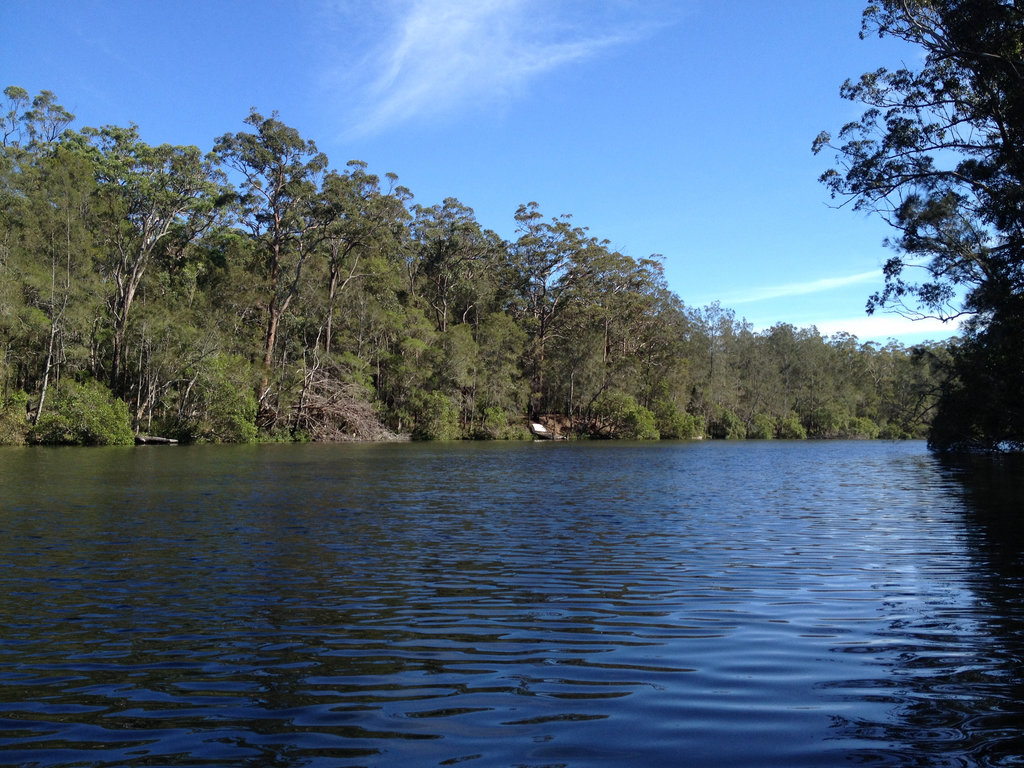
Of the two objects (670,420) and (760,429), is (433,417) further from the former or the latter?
(760,429)

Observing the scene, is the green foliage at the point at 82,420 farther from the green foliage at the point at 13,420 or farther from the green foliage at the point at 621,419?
the green foliage at the point at 621,419

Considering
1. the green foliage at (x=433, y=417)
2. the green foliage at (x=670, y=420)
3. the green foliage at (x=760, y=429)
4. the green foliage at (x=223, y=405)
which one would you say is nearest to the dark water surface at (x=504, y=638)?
the green foliage at (x=223, y=405)

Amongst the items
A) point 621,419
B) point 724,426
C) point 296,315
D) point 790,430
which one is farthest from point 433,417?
point 790,430

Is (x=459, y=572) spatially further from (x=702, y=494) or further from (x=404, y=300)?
(x=404, y=300)

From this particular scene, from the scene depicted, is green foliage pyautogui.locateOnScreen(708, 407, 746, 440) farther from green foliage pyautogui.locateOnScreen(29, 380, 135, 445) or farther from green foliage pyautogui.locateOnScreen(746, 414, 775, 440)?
green foliage pyautogui.locateOnScreen(29, 380, 135, 445)

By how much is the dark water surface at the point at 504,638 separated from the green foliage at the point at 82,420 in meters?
29.5

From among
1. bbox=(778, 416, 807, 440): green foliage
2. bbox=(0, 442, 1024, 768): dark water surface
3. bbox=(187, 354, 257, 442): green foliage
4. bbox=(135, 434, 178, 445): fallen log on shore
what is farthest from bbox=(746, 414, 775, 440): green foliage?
bbox=(0, 442, 1024, 768): dark water surface

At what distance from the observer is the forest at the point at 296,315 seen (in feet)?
144

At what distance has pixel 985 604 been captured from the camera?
26.9ft

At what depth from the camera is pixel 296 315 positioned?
61594 millimetres

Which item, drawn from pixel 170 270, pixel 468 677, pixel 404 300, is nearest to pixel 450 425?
pixel 404 300

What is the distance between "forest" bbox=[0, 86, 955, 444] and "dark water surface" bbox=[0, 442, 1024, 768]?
25041mm

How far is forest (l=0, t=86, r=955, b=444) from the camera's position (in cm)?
4384

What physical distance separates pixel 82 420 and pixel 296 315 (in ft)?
72.2
